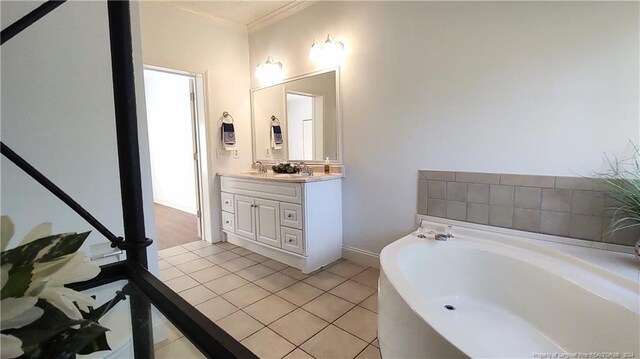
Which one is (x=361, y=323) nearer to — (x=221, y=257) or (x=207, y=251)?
(x=221, y=257)

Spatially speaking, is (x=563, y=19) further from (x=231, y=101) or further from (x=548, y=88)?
(x=231, y=101)

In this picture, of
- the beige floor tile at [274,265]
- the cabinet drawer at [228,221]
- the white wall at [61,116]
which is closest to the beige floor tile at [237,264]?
the beige floor tile at [274,265]

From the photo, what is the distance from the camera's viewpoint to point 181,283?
2.56 metres

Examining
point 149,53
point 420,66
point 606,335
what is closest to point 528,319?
point 606,335

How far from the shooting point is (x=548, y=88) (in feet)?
6.03

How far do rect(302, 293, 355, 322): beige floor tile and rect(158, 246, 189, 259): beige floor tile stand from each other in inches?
72.4

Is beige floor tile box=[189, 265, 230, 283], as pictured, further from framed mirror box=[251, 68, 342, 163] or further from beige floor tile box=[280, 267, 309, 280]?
framed mirror box=[251, 68, 342, 163]

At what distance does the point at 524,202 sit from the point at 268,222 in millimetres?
2149

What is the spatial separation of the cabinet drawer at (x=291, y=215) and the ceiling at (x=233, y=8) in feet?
7.03

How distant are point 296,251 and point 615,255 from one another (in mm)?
2180

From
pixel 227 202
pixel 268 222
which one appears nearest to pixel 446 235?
pixel 268 222

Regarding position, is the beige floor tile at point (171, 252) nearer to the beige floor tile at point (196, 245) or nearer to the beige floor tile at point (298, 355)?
the beige floor tile at point (196, 245)

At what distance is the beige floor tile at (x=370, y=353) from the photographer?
5.43 ft

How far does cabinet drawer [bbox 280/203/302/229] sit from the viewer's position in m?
2.69
